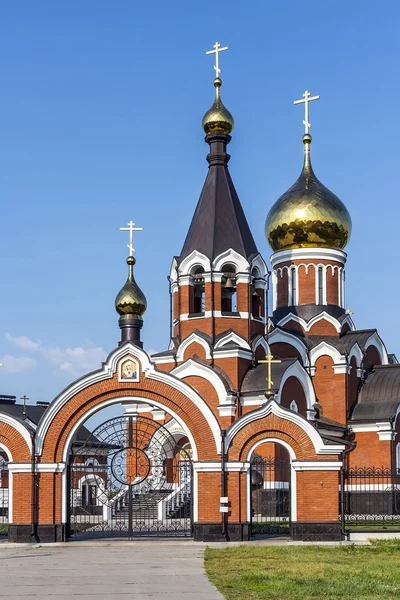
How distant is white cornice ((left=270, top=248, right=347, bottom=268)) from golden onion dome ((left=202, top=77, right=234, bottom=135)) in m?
5.04

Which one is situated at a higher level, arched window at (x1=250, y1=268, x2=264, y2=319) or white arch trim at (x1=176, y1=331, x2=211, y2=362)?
arched window at (x1=250, y1=268, x2=264, y2=319)

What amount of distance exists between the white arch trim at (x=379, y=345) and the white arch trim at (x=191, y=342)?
21.3 feet

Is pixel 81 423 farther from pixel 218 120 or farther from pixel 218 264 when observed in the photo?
pixel 218 120

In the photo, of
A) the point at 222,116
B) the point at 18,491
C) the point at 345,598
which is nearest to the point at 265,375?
the point at 222,116

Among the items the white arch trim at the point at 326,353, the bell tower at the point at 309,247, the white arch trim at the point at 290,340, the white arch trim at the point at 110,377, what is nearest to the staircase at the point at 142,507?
the white arch trim at the point at 110,377

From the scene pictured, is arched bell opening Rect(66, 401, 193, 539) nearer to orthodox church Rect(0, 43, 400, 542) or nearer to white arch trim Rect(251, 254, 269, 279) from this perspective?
orthodox church Rect(0, 43, 400, 542)

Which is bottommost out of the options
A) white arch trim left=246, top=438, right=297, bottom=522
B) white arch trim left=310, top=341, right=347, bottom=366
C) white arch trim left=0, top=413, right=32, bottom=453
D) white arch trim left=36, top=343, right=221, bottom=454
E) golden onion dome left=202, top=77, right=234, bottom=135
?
white arch trim left=246, top=438, right=297, bottom=522

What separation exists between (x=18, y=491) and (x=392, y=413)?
1242 centimetres

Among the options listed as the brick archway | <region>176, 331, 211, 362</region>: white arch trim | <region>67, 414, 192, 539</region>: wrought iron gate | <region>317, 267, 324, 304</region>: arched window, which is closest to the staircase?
<region>67, 414, 192, 539</region>: wrought iron gate

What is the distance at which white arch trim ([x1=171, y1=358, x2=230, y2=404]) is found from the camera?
74.8 feet

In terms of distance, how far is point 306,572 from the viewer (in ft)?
36.3

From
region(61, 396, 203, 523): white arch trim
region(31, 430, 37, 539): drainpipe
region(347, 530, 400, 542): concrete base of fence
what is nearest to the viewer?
region(347, 530, 400, 542): concrete base of fence

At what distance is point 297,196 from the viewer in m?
27.6

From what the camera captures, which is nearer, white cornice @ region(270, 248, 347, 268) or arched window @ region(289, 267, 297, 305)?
white cornice @ region(270, 248, 347, 268)
